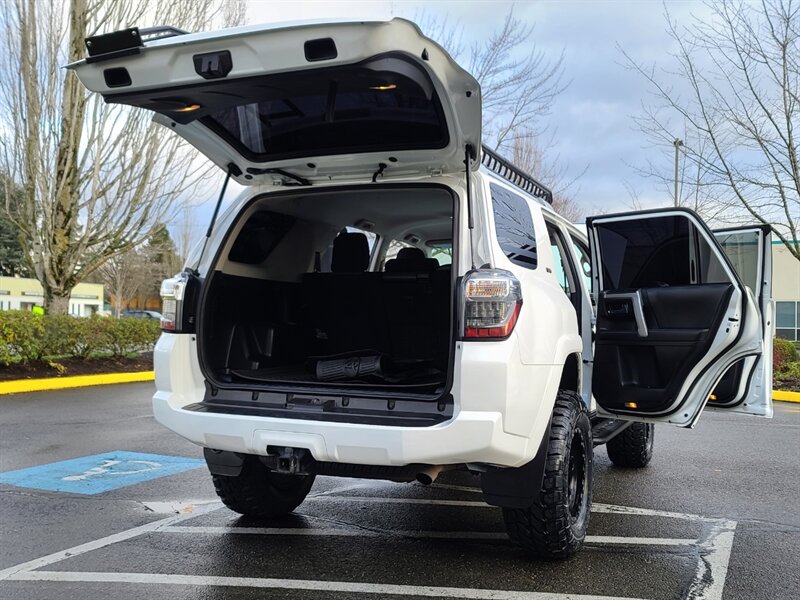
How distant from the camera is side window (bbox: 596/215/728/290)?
4812mm

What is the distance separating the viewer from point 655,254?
504 centimetres

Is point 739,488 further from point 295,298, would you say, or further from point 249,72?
point 249,72

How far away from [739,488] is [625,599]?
114 inches

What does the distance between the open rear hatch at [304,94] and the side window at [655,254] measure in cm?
186

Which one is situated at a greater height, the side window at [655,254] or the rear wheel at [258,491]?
the side window at [655,254]

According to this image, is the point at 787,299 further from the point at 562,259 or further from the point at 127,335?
the point at 562,259

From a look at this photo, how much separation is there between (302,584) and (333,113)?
2.34m

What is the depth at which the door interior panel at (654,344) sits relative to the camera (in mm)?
4598

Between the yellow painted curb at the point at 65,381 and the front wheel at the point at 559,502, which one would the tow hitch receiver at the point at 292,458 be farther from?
the yellow painted curb at the point at 65,381

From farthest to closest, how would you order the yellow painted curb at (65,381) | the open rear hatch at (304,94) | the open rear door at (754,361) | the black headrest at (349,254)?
the yellow painted curb at (65,381) → the black headrest at (349,254) → the open rear door at (754,361) → the open rear hatch at (304,94)

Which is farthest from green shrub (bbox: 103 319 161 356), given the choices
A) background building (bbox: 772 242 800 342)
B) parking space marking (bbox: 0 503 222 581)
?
background building (bbox: 772 242 800 342)

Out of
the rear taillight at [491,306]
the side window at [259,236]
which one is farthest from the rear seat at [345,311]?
the rear taillight at [491,306]

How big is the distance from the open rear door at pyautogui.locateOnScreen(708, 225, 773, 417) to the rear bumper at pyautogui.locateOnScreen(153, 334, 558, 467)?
2119 mm

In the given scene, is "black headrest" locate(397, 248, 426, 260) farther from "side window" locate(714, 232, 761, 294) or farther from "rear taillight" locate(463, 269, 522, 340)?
"side window" locate(714, 232, 761, 294)
